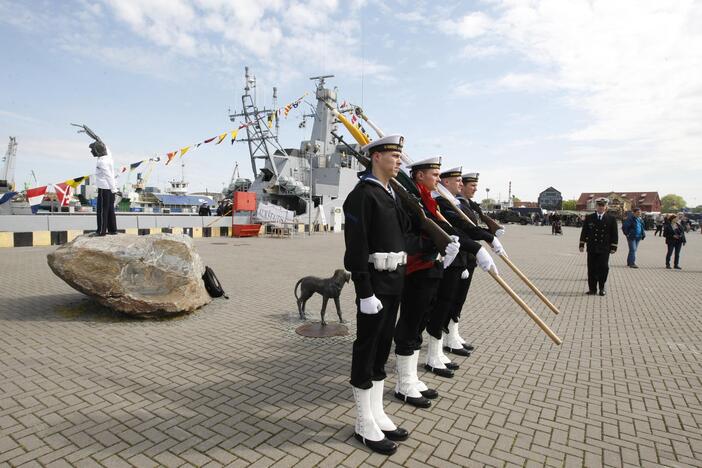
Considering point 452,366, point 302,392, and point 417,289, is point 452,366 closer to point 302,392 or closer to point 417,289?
point 417,289

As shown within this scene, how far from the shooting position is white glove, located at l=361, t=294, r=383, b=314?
266cm

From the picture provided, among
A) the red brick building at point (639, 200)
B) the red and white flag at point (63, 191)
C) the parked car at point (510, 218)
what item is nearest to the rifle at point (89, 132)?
the red and white flag at point (63, 191)

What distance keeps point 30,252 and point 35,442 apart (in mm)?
12809

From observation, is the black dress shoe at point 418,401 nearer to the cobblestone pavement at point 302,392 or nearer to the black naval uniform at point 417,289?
the cobblestone pavement at point 302,392

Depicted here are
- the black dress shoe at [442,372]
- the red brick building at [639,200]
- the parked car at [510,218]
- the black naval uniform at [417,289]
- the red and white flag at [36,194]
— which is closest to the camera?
the black naval uniform at [417,289]

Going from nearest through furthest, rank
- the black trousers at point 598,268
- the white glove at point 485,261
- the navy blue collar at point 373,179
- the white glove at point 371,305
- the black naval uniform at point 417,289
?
the white glove at point 371,305 < the navy blue collar at point 373,179 < the black naval uniform at point 417,289 < the white glove at point 485,261 < the black trousers at point 598,268

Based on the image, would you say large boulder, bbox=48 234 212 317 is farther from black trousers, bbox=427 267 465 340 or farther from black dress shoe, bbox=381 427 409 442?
black dress shoe, bbox=381 427 409 442

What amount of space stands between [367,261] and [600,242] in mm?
7656

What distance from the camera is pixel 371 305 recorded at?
266 cm

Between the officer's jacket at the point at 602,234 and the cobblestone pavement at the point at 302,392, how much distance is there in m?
1.87

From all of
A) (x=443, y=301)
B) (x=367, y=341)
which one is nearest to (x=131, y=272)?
(x=367, y=341)

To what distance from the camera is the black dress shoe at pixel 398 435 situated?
9.41 feet

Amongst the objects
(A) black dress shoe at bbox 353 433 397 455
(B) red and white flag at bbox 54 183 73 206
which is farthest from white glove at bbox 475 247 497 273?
(B) red and white flag at bbox 54 183 73 206

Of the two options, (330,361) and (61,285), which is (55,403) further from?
(61,285)
